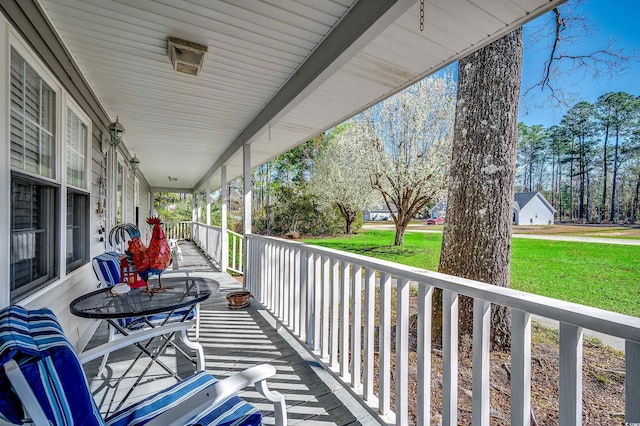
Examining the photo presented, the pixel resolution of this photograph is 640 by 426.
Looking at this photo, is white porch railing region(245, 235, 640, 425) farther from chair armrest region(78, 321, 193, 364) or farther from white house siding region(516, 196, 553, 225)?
white house siding region(516, 196, 553, 225)

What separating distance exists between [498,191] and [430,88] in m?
8.15

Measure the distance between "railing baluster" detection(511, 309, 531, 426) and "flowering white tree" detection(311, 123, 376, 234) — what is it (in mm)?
10068

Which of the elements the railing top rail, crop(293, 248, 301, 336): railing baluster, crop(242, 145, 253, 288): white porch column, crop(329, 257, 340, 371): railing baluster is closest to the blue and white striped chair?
the railing top rail

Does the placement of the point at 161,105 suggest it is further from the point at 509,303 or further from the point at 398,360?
the point at 509,303

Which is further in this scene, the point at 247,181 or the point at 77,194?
the point at 247,181

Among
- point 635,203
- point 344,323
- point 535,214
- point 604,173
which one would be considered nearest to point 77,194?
point 344,323

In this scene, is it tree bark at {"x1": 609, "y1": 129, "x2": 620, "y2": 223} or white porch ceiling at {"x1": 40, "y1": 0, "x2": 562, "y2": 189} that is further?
tree bark at {"x1": 609, "y1": 129, "x2": 620, "y2": 223}

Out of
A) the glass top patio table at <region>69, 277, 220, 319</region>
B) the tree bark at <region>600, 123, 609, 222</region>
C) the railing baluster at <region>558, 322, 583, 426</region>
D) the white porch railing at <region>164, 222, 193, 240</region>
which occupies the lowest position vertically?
the white porch railing at <region>164, 222, 193, 240</region>

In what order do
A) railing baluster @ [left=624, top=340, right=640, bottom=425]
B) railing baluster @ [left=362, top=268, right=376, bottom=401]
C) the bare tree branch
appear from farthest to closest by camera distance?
the bare tree branch, railing baluster @ [left=362, top=268, right=376, bottom=401], railing baluster @ [left=624, top=340, right=640, bottom=425]

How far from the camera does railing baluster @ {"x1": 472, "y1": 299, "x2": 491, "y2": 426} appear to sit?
3.89ft

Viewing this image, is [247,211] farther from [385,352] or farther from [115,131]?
[385,352]

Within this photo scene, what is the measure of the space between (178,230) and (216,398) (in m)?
15.1

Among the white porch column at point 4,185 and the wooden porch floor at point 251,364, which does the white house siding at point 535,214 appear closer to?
the wooden porch floor at point 251,364

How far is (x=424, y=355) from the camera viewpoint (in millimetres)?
1444
